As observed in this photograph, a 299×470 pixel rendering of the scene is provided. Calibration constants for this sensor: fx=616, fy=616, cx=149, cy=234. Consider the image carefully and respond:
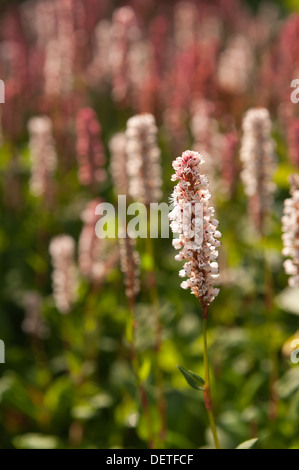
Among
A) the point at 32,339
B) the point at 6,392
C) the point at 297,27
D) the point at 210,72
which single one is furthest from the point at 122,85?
the point at 6,392

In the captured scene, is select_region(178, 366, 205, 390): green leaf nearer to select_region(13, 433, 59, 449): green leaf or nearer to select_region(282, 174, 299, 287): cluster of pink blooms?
select_region(282, 174, 299, 287): cluster of pink blooms

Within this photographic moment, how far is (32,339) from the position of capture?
3.81 meters

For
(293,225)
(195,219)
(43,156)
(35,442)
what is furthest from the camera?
A: (43,156)

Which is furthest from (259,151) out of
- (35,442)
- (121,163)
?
(35,442)

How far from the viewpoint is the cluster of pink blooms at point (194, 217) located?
159cm

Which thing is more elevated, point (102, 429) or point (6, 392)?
point (6, 392)

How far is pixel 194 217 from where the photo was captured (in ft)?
5.26

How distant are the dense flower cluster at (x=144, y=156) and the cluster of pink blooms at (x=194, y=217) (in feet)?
2.69

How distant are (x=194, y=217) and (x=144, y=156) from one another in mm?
917

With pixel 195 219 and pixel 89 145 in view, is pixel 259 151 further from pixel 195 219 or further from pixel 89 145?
pixel 89 145

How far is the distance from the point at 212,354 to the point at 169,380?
315 millimetres

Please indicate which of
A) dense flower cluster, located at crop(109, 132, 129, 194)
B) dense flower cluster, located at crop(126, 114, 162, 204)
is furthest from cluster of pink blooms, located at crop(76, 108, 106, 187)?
dense flower cluster, located at crop(126, 114, 162, 204)

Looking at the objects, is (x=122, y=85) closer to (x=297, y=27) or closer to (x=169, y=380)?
(x=297, y=27)

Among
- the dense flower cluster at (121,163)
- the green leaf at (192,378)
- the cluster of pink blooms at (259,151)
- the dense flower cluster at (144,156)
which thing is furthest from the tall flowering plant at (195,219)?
the dense flower cluster at (121,163)
